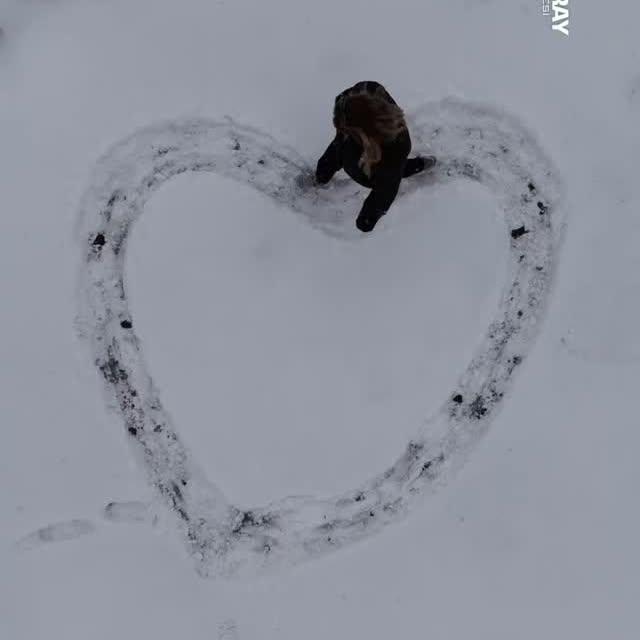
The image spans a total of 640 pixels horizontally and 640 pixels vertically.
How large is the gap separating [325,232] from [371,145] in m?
1.00

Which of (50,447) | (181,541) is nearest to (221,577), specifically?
(181,541)

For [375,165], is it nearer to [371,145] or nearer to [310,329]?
[371,145]

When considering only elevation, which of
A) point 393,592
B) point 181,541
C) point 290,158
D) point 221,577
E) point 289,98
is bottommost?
point 393,592

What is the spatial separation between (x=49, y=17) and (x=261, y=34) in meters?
1.30

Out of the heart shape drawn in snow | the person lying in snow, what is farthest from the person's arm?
the heart shape drawn in snow

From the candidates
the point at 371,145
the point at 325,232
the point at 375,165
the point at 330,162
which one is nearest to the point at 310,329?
the point at 325,232

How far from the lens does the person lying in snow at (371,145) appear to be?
2875 millimetres

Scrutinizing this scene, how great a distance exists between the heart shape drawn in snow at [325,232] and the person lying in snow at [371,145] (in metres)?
0.38

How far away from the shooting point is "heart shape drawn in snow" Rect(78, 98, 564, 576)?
3.80m

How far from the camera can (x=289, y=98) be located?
396 cm

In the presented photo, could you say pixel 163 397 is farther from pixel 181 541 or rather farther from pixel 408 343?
pixel 408 343

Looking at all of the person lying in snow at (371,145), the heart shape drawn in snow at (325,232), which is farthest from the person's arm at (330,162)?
the heart shape drawn in snow at (325,232)

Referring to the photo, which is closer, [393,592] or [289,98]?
[393,592]

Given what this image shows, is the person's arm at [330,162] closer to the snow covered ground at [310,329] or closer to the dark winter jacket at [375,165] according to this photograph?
the dark winter jacket at [375,165]
